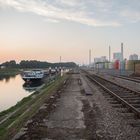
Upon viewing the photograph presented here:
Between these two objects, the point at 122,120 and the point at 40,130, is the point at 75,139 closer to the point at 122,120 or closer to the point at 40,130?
the point at 40,130

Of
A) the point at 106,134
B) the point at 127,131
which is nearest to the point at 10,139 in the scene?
the point at 106,134

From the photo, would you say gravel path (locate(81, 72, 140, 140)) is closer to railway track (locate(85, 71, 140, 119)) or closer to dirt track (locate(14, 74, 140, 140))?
dirt track (locate(14, 74, 140, 140))

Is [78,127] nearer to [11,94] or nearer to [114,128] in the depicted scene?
[114,128]

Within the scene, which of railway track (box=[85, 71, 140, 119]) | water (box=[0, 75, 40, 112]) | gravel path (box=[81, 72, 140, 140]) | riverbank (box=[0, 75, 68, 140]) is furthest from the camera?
water (box=[0, 75, 40, 112])

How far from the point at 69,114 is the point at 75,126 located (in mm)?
2742

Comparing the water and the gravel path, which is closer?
the gravel path

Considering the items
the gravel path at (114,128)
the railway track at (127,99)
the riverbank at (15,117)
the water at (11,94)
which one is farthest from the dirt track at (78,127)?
the water at (11,94)

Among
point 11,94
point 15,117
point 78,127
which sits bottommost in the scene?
point 11,94

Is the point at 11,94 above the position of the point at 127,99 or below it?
below

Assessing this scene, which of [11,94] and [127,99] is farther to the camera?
[11,94]

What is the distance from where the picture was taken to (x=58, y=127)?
1014cm

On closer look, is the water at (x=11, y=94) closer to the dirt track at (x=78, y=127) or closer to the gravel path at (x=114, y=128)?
the dirt track at (x=78, y=127)

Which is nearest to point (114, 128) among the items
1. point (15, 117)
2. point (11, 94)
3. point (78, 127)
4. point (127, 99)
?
point (78, 127)

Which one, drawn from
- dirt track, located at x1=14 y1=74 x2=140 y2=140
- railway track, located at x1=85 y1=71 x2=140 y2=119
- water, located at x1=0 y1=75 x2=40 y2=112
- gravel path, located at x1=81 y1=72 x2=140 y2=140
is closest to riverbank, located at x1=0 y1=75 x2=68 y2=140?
dirt track, located at x1=14 y1=74 x2=140 y2=140
